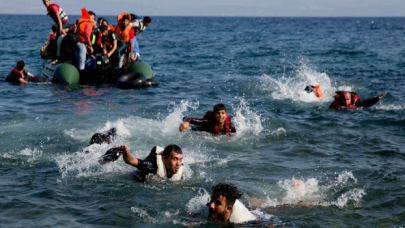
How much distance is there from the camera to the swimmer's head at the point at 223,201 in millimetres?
5902

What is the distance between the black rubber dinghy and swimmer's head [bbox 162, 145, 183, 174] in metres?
9.31

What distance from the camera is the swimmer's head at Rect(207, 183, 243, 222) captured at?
5.90m

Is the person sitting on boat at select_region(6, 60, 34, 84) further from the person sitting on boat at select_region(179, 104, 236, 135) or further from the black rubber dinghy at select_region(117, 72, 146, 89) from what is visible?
the person sitting on boat at select_region(179, 104, 236, 135)

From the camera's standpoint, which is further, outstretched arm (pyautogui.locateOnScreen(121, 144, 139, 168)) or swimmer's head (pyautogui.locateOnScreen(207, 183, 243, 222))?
outstretched arm (pyautogui.locateOnScreen(121, 144, 139, 168))

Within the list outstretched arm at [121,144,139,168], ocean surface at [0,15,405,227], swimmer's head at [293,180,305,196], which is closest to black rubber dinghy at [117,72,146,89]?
ocean surface at [0,15,405,227]

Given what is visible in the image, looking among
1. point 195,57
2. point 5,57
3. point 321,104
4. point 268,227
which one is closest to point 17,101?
point 321,104

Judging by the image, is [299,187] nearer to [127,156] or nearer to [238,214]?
[238,214]

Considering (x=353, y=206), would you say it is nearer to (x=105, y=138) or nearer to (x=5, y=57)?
(x=105, y=138)

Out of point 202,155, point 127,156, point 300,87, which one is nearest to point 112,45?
point 300,87

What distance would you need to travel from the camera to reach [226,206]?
19.5ft

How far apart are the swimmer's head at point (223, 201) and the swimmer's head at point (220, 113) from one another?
3687 mm

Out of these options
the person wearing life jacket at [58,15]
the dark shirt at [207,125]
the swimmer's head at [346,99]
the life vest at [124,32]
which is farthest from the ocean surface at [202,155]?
the person wearing life jacket at [58,15]

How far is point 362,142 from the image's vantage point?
1043 cm

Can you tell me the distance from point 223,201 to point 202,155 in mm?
3386
